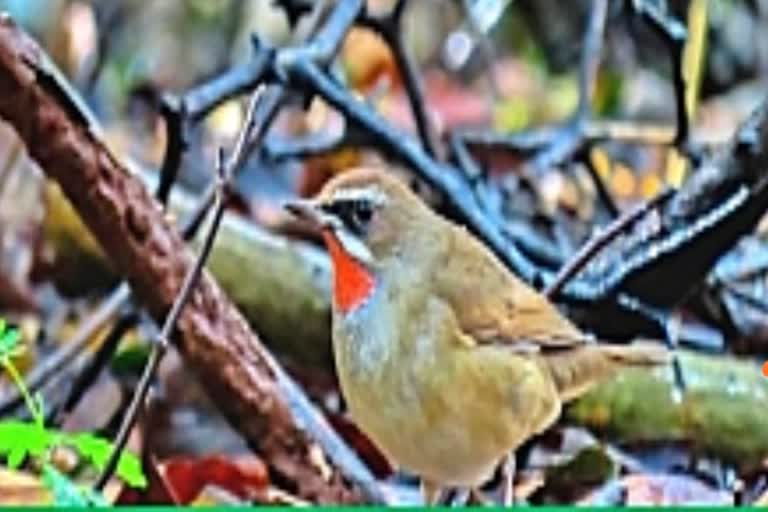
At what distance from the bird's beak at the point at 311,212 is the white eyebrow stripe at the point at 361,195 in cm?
3

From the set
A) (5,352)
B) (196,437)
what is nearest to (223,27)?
(196,437)

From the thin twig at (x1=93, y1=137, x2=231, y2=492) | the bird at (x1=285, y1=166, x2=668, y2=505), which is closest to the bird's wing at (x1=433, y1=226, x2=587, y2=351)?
the bird at (x1=285, y1=166, x2=668, y2=505)

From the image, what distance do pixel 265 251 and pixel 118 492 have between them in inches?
43.3

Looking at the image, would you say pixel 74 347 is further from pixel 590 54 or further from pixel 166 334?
pixel 166 334

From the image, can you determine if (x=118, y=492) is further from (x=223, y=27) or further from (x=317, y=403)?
(x=223, y=27)

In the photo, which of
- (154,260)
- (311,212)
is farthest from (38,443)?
(154,260)

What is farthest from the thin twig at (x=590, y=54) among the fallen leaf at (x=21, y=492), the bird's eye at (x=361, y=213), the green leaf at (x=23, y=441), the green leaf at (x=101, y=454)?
the green leaf at (x=23, y=441)

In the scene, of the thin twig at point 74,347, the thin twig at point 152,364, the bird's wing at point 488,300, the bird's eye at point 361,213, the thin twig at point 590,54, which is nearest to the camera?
the thin twig at point 152,364

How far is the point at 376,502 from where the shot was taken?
3.02 m

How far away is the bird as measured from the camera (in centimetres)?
252

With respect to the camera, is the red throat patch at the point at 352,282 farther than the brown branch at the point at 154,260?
No

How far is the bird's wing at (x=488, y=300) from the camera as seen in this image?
2695 millimetres

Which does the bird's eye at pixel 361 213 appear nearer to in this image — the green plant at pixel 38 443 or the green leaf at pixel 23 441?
the green plant at pixel 38 443

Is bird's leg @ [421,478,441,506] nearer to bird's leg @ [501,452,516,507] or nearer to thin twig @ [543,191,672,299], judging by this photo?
bird's leg @ [501,452,516,507]
